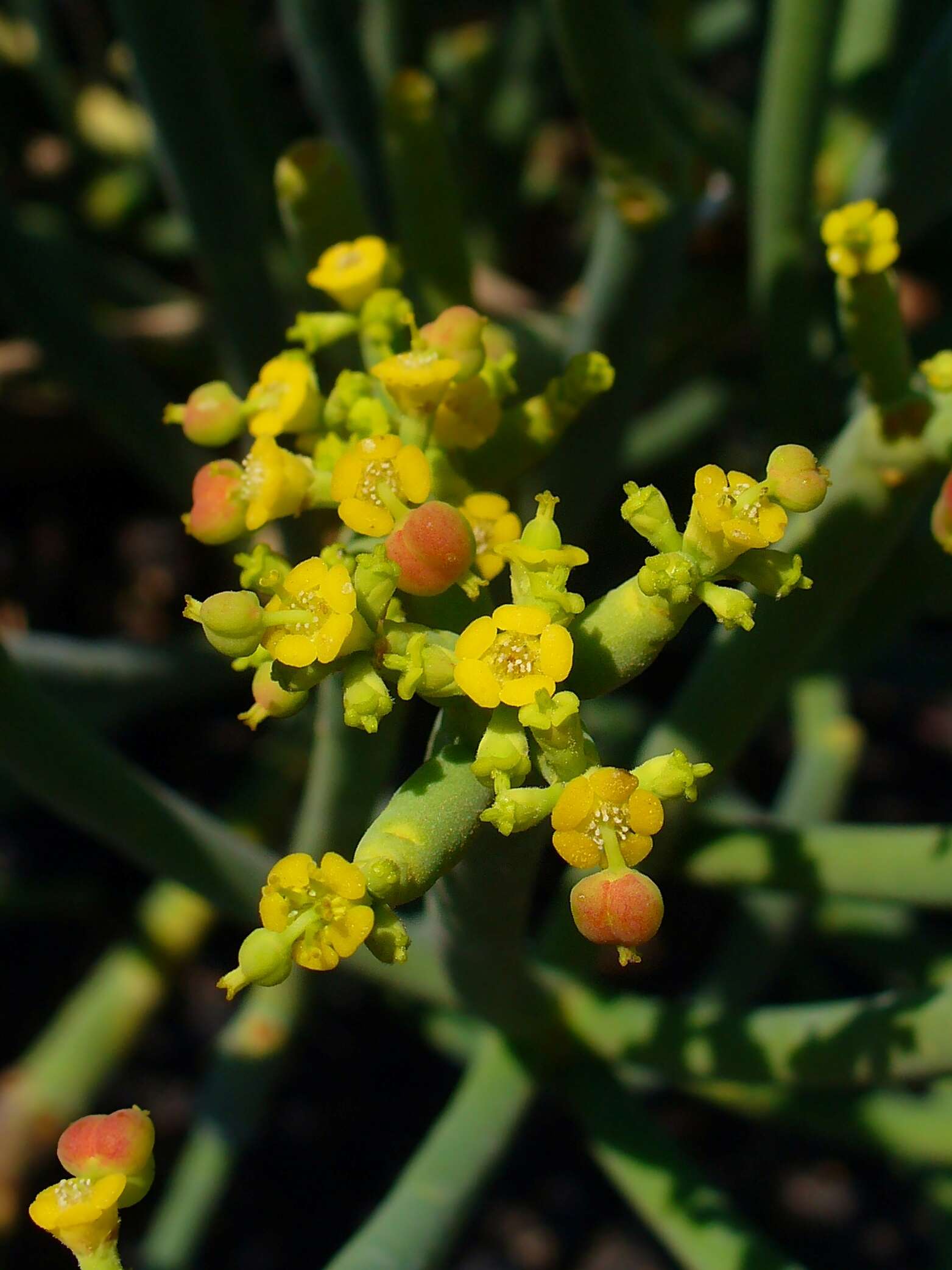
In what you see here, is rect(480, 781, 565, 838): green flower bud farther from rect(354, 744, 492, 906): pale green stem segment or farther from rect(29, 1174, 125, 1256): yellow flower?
rect(29, 1174, 125, 1256): yellow flower

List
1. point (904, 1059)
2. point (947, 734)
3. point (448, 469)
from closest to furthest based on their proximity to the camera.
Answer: point (448, 469) → point (904, 1059) → point (947, 734)

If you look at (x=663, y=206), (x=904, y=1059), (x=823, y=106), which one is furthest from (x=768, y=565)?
(x=823, y=106)

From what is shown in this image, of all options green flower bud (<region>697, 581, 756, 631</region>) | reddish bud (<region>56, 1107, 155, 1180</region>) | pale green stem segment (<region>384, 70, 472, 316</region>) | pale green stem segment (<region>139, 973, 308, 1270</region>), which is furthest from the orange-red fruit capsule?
pale green stem segment (<region>139, 973, 308, 1270</region>)

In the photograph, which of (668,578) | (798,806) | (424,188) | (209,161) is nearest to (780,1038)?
(798,806)

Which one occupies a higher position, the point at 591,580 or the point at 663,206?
the point at 663,206

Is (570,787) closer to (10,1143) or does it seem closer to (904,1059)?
(904,1059)

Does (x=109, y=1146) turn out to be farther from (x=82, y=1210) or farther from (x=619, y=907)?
(x=619, y=907)
